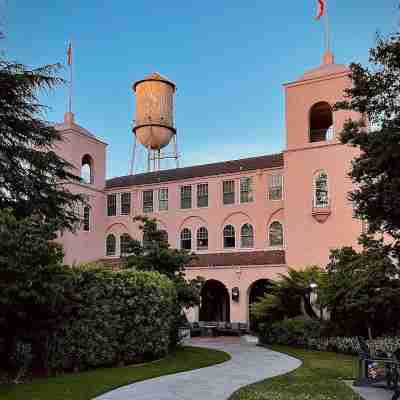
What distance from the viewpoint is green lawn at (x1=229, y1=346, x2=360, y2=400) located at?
10.6 metres

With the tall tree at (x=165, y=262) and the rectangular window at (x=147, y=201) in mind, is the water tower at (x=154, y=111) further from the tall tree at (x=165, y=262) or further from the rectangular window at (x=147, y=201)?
the tall tree at (x=165, y=262)

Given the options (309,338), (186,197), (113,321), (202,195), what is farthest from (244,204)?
(113,321)

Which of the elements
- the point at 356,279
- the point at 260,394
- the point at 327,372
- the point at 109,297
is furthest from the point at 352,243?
the point at 260,394

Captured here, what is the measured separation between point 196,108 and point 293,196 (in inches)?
269

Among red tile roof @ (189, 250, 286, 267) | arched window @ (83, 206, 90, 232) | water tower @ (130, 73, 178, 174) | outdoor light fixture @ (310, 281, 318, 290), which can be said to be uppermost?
water tower @ (130, 73, 178, 174)

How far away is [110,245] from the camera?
36.2 meters

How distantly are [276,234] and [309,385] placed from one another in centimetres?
1906

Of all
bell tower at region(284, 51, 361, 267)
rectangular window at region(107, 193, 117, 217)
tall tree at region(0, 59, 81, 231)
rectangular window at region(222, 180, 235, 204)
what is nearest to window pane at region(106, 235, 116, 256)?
rectangular window at region(107, 193, 117, 217)

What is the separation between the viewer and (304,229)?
2836cm

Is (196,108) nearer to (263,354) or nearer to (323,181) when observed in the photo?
(323,181)

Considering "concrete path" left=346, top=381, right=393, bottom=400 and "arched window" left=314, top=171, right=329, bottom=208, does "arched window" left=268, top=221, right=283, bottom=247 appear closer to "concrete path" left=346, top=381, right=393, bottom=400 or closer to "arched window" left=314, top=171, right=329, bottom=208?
"arched window" left=314, top=171, right=329, bottom=208

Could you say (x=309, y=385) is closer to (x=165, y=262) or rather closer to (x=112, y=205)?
(x=165, y=262)

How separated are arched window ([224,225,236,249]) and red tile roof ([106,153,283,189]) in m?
3.25

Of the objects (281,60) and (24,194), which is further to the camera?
(281,60)
